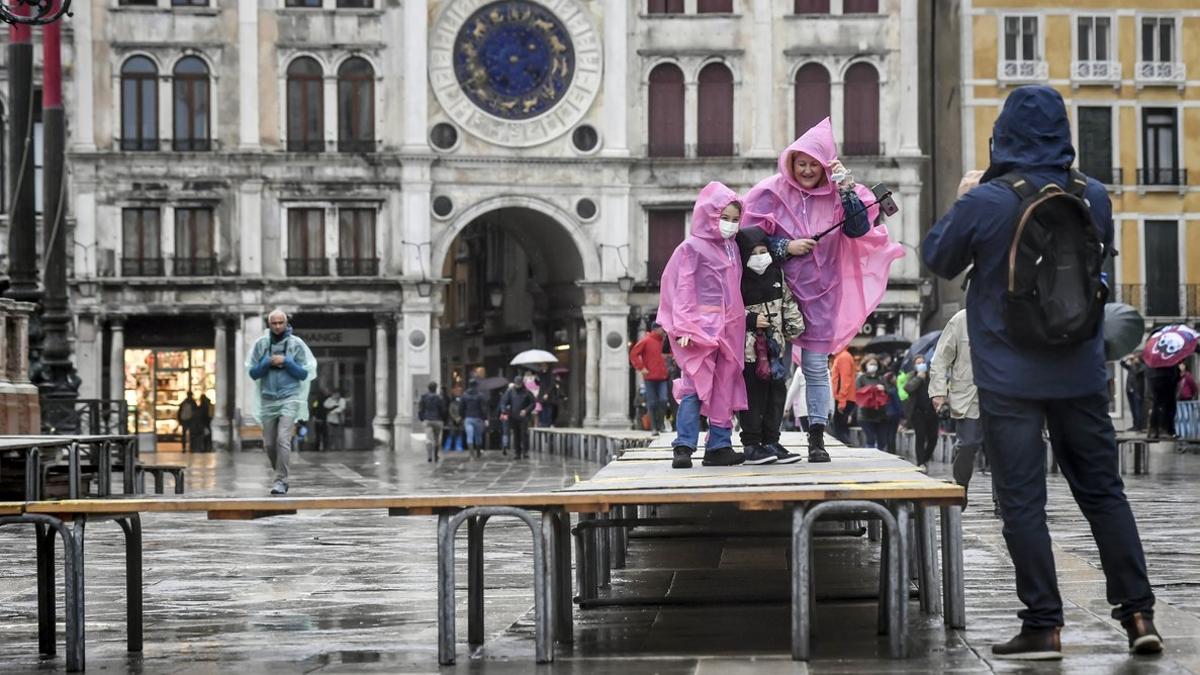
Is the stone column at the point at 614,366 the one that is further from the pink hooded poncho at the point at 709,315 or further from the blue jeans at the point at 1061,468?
the blue jeans at the point at 1061,468

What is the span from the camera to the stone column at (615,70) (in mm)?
54938

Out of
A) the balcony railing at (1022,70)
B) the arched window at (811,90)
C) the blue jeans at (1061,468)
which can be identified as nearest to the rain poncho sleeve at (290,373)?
the blue jeans at (1061,468)

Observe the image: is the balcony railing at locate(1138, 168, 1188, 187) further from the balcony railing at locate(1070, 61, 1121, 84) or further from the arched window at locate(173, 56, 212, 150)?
the arched window at locate(173, 56, 212, 150)

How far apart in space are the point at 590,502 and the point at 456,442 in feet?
143

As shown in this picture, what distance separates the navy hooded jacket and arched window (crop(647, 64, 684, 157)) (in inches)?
1879

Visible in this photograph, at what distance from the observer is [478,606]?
28.5 feet

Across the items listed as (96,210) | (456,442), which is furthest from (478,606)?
(96,210)

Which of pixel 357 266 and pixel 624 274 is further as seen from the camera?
pixel 624 274

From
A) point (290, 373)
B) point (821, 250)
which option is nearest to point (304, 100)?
point (290, 373)

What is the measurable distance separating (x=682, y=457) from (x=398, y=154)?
43215 mm

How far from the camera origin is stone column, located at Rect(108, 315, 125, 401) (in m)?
53.4

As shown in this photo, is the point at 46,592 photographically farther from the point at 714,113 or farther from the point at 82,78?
the point at 714,113

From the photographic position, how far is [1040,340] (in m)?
7.73

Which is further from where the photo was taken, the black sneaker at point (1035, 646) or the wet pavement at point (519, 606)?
the wet pavement at point (519, 606)
